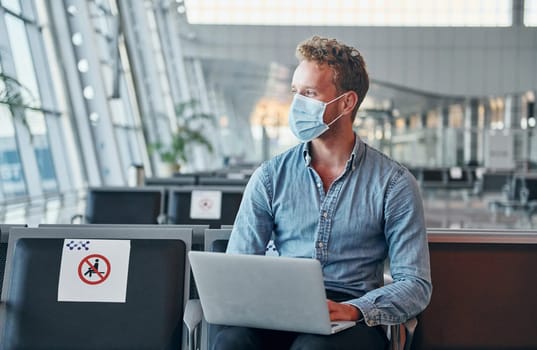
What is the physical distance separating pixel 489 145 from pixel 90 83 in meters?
17.5

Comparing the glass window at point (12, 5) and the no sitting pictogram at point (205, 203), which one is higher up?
the glass window at point (12, 5)

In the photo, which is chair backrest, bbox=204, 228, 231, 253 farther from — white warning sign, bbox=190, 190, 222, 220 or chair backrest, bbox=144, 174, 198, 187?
chair backrest, bbox=144, 174, 198, 187

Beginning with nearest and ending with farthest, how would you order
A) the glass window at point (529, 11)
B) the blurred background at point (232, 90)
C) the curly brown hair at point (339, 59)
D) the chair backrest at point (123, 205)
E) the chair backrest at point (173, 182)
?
the curly brown hair at point (339, 59)
the chair backrest at point (123, 205)
the chair backrest at point (173, 182)
the blurred background at point (232, 90)
the glass window at point (529, 11)

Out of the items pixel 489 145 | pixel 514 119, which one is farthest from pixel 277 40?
pixel 514 119

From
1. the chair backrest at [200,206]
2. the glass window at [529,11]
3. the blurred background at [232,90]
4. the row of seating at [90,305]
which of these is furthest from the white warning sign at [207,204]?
the glass window at [529,11]

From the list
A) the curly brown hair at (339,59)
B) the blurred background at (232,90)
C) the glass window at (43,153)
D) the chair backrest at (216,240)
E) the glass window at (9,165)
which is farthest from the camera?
the glass window at (43,153)

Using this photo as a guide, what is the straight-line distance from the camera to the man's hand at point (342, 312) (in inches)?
98.1

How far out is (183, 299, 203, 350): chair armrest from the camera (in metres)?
2.57

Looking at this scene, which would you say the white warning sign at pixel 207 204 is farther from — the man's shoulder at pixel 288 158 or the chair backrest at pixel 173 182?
the man's shoulder at pixel 288 158

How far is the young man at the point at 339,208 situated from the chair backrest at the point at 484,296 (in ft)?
1.29

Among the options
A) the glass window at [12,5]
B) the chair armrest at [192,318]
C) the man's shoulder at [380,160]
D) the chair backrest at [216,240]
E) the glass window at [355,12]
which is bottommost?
the chair armrest at [192,318]

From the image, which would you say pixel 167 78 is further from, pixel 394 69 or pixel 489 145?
pixel 489 145

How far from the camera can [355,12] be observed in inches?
1287

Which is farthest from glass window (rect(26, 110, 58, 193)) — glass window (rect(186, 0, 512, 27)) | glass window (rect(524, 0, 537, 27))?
glass window (rect(524, 0, 537, 27))
